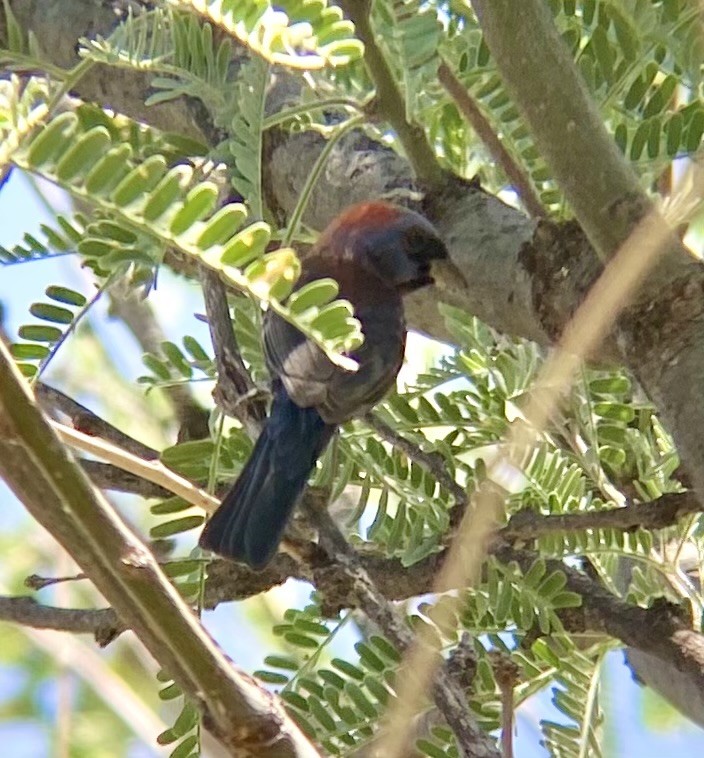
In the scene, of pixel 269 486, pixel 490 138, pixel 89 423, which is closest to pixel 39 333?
pixel 89 423

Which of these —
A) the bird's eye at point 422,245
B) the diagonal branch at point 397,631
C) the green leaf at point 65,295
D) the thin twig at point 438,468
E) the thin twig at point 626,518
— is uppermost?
the bird's eye at point 422,245

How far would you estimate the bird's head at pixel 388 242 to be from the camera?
159 cm

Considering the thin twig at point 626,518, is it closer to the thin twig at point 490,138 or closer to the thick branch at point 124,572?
the thin twig at point 490,138

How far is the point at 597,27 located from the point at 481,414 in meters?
0.49

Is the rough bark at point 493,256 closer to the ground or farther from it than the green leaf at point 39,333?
farther from it

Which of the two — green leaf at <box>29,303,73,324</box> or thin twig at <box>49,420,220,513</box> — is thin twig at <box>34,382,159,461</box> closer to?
green leaf at <box>29,303,73,324</box>

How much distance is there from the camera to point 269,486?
1.42 meters

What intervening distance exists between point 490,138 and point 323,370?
17.7 inches

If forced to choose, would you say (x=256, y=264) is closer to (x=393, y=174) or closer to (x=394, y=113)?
(x=394, y=113)

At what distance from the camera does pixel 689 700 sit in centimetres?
175

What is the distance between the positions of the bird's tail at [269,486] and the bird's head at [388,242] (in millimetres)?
267

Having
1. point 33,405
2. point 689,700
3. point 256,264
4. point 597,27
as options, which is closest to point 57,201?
point 597,27

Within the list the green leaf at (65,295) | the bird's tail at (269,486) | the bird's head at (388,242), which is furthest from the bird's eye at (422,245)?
the green leaf at (65,295)

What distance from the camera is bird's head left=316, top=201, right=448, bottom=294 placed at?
62.5 inches
